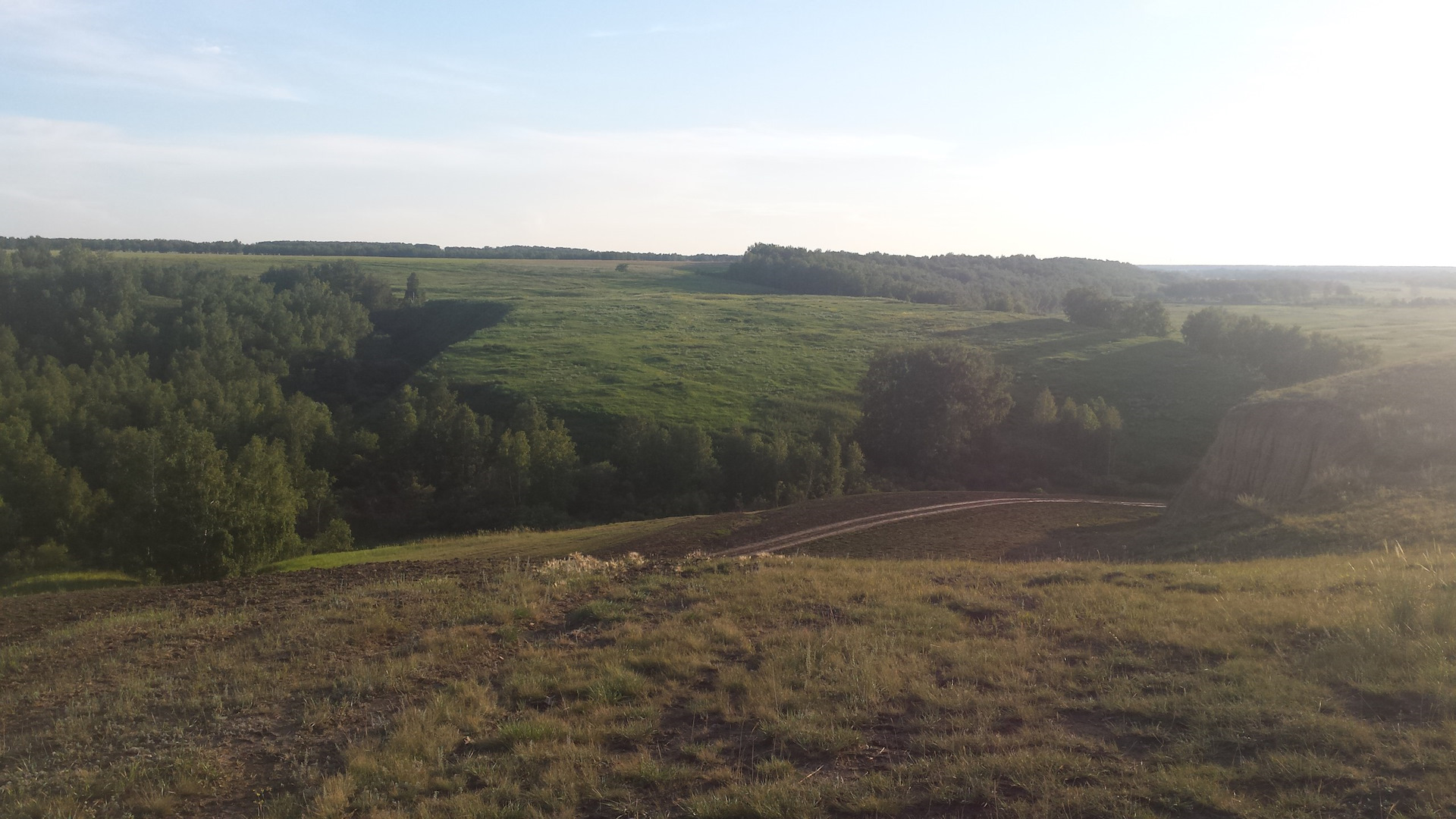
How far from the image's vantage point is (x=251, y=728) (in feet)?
29.1

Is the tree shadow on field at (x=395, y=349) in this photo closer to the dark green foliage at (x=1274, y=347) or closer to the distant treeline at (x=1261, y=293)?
the dark green foliage at (x=1274, y=347)

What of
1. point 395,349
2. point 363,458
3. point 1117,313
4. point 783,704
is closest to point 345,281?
point 395,349

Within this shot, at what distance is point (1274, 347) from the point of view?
78938 millimetres

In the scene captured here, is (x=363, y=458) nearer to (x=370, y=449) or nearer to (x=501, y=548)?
(x=370, y=449)

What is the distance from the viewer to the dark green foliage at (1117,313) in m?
105

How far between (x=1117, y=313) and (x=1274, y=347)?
3285 cm

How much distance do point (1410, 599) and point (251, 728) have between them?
1407 centimetres

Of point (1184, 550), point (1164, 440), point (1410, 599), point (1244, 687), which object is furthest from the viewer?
point (1164, 440)

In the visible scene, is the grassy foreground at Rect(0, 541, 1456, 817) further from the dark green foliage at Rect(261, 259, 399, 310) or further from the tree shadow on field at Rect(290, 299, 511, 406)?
the dark green foliage at Rect(261, 259, 399, 310)

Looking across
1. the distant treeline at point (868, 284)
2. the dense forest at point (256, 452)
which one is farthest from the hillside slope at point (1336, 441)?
the distant treeline at point (868, 284)

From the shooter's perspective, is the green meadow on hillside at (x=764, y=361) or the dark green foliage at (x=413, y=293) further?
the dark green foliage at (x=413, y=293)

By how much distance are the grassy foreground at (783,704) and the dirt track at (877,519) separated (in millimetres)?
9065

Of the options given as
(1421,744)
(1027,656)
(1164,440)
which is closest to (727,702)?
(1027,656)

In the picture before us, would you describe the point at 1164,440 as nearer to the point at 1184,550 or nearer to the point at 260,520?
the point at 1184,550
